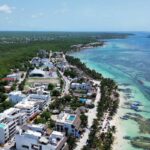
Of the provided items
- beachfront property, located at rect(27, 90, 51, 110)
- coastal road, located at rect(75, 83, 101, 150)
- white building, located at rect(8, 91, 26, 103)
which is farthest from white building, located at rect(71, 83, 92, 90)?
white building, located at rect(8, 91, 26, 103)

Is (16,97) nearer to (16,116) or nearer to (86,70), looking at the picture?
(16,116)

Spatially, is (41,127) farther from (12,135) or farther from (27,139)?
(12,135)

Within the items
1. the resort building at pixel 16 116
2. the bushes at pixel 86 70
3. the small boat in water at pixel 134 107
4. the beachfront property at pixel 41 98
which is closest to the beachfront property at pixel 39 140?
the resort building at pixel 16 116

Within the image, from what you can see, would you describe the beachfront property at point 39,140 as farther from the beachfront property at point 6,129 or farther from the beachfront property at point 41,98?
the beachfront property at point 41,98

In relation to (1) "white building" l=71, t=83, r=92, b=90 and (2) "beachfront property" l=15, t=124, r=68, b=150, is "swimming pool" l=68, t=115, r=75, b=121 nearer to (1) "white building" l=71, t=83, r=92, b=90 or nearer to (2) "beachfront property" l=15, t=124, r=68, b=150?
(2) "beachfront property" l=15, t=124, r=68, b=150

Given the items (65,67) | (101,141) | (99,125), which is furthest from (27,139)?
(65,67)

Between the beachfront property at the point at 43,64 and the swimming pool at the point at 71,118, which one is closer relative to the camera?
the swimming pool at the point at 71,118

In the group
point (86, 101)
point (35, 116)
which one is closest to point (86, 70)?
point (86, 101)
